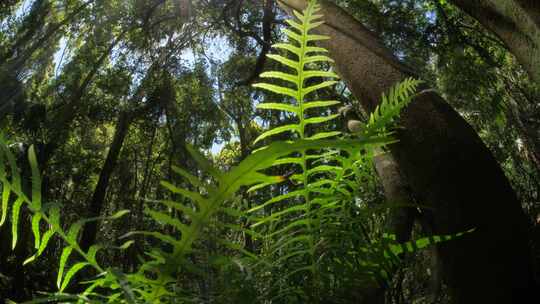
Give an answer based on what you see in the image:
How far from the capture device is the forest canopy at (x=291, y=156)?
0.95 ft

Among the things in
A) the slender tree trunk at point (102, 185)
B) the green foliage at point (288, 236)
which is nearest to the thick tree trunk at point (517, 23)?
the green foliage at point (288, 236)

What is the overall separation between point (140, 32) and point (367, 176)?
6221 millimetres

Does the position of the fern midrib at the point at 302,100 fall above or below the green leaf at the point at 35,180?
above

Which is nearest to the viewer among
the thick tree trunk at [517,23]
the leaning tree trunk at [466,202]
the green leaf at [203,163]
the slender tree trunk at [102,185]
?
the green leaf at [203,163]

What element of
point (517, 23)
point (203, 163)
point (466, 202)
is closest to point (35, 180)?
point (203, 163)

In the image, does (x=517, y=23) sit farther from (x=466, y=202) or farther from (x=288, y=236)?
(x=288, y=236)

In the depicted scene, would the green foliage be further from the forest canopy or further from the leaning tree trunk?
the leaning tree trunk

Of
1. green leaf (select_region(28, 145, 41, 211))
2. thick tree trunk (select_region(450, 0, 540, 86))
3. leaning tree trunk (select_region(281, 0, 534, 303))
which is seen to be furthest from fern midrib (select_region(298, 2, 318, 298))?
thick tree trunk (select_region(450, 0, 540, 86))

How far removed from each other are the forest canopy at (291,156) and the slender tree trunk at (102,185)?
1.5 inches

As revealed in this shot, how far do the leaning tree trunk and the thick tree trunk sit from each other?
0.93ft

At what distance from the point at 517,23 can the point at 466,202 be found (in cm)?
60

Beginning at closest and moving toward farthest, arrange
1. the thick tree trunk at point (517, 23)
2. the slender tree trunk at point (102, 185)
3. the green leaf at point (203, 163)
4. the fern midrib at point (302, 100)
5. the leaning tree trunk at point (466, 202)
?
the green leaf at point (203, 163) → the fern midrib at point (302, 100) → the leaning tree trunk at point (466, 202) → the thick tree trunk at point (517, 23) → the slender tree trunk at point (102, 185)

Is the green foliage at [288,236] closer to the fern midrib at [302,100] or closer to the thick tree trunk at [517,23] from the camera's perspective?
the fern midrib at [302,100]

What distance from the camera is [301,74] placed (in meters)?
0.31
